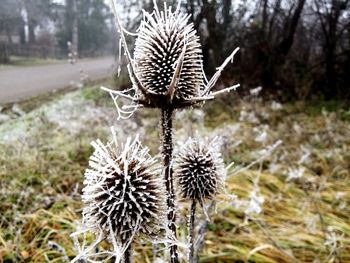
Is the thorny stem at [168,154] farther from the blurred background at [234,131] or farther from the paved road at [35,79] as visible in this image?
the paved road at [35,79]

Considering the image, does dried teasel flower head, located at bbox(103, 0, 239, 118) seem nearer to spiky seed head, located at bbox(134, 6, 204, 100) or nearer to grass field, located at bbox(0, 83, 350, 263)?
spiky seed head, located at bbox(134, 6, 204, 100)

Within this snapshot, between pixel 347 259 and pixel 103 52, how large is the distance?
17628mm

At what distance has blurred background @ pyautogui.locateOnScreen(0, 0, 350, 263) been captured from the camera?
8.88 feet

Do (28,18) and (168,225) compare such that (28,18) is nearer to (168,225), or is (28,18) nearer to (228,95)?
(228,95)

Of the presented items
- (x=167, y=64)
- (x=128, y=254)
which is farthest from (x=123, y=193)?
(x=167, y=64)

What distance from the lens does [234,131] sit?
4.63m

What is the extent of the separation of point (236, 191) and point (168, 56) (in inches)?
109

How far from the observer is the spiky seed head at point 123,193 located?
92cm

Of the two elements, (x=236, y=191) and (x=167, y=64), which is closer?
(x=167, y=64)

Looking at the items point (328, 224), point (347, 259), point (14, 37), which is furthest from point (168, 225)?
point (14, 37)

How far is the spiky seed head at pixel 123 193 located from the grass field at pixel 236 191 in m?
0.40

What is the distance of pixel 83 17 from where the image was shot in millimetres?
18016

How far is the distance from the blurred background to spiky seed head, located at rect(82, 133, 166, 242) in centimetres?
15

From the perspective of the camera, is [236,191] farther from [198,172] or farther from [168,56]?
[168,56]
